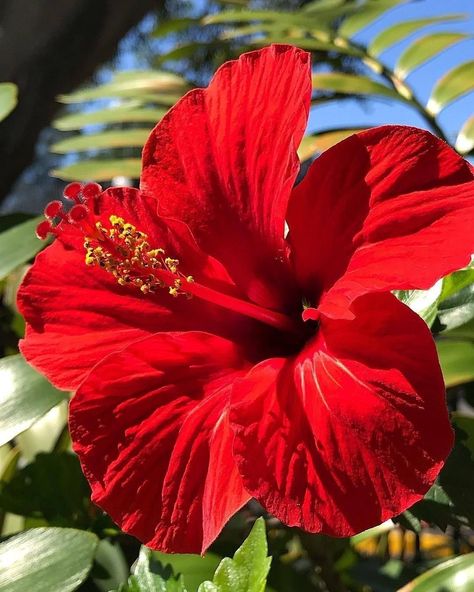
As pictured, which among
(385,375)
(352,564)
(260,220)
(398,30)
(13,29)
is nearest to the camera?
(385,375)

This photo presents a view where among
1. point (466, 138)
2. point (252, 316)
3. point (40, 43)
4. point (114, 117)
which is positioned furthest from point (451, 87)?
point (40, 43)

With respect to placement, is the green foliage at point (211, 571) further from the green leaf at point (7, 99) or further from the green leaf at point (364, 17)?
the green leaf at point (364, 17)

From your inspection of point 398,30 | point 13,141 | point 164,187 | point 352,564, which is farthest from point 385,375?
point 13,141

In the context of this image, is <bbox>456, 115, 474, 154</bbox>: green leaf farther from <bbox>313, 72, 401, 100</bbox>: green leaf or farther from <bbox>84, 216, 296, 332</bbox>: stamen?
<bbox>84, 216, 296, 332</bbox>: stamen

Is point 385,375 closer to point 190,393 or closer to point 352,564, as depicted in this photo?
point 190,393

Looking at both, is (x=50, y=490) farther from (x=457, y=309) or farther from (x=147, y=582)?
(x=457, y=309)
